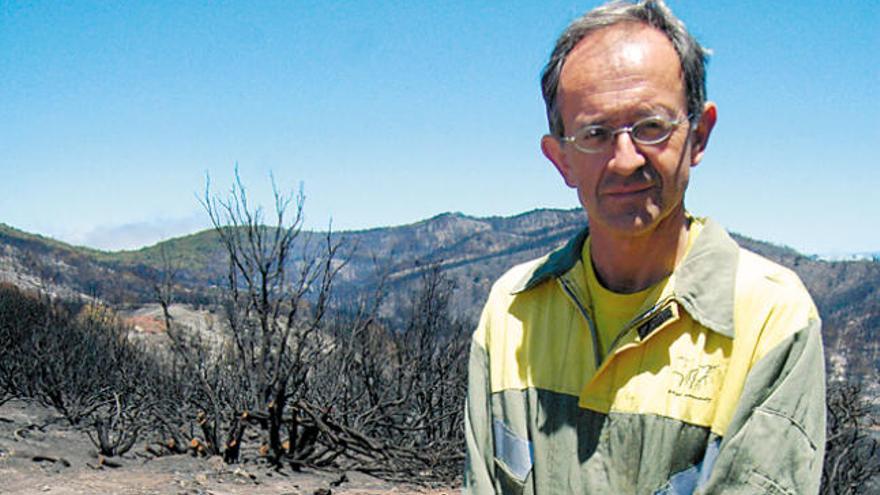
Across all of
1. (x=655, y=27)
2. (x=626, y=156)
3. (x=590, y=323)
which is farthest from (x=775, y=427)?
(x=655, y=27)

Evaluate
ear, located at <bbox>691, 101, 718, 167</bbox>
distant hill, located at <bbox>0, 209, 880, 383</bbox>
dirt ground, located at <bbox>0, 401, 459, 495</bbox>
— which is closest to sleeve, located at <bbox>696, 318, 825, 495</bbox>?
ear, located at <bbox>691, 101, 718, 167</bbox>

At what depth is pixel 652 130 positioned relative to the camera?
4.90 feet

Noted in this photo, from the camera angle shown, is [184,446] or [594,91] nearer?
[594,91]

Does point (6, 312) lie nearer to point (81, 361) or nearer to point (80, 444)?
point (81, 361)

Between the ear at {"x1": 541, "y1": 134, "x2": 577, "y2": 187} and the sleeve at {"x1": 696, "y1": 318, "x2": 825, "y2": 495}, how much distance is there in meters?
0.49

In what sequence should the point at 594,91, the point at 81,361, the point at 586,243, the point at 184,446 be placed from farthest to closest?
the point at 81,361, the point at 184,446, the point at 586,243, the point at 594,91

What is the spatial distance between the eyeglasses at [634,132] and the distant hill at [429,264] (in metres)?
0.84

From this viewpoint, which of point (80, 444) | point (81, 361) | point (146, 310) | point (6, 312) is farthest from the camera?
point (146, 310)

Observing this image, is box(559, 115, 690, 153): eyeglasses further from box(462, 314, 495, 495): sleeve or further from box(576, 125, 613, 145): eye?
box(462, 314, 495, 495): sleeve

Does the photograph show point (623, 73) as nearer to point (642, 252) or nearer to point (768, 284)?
point (642, 252)

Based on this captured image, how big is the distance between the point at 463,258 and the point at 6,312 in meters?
131

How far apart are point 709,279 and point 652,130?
0.28 meters

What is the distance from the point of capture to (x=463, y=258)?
14700 centimetres

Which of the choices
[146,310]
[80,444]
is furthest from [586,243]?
[146,310]
